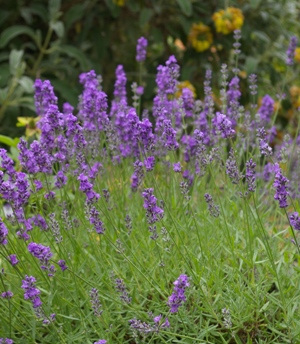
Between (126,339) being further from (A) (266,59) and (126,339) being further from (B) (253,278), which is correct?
(A) (266,59)

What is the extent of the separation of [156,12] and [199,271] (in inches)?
138

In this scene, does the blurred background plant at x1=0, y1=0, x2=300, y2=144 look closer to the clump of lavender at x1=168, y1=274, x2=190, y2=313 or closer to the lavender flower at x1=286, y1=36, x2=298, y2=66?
the lavender flower at x1=286, y1=36, x2=298, y2=66

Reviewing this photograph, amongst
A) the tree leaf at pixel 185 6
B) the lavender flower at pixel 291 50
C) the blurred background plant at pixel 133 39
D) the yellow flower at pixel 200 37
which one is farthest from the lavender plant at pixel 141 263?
the yellow flower at pixel 200 37

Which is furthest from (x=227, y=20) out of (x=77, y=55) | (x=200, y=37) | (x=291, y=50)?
(x=291, y=50)

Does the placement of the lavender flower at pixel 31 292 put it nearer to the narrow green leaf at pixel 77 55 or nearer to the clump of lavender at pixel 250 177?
the clump of lavender at pixel 250 177

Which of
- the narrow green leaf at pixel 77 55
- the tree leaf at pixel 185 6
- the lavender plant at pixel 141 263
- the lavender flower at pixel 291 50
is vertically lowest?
the lavender plant at pixel 141 263

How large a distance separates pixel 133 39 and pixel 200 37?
55 centimetres

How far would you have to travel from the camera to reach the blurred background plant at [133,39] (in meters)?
4.78

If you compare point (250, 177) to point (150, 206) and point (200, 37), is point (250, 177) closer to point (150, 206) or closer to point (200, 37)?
point (150, 206)

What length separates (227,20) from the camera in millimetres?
→ 4855

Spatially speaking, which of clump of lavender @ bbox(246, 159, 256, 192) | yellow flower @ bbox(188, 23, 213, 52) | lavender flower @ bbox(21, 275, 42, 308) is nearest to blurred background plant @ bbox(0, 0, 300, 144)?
yellow flower @ bbox(188, 23, 213, 52)

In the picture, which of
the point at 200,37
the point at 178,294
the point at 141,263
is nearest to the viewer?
the point at 178,294

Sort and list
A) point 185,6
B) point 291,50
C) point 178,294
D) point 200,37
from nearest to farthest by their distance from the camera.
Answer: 1. point 178,294
2. point 291,50
3. point 185,6
4. point 200,37

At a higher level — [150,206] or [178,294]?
[150,206]
